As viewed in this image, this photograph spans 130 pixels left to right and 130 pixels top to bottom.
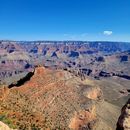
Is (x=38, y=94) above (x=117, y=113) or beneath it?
above

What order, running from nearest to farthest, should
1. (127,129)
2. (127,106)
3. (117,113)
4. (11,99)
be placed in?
1. (127,129)
2. (127,106)
3. (11,99)
4. (117,113)

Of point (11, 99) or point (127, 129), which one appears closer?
point (127, 129)

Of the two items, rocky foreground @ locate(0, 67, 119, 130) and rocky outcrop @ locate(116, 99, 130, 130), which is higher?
rocky outcrop @ locate(116, 99, 130, 130)

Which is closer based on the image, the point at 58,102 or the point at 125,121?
the point at 125,121

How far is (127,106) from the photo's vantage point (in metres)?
35.3

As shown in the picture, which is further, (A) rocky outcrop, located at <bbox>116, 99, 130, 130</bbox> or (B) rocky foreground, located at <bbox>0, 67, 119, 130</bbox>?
(B) rocky foreground, located at <bbox>0, 67, 119, 130</bbox>

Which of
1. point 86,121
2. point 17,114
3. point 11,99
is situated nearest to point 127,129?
point 17,114

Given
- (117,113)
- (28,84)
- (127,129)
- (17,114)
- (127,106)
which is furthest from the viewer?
(117,113)

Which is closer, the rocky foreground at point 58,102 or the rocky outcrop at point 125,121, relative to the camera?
the rocky outcrop at point 125,121

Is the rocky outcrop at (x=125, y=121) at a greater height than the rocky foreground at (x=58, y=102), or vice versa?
the rocky outcrop at (x=125, y=121)

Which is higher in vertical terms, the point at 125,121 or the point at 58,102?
the point at 125,121

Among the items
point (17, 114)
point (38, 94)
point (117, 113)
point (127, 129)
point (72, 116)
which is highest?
point (127, 129)

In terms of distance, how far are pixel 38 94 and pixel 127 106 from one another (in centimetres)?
5948

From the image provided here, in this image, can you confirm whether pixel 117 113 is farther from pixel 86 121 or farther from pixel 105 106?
pixel 86 121
